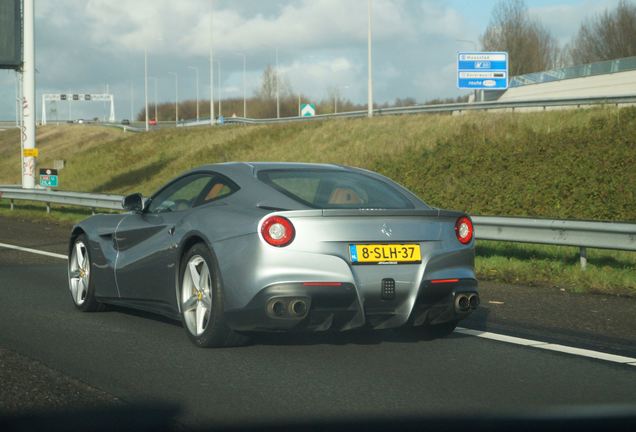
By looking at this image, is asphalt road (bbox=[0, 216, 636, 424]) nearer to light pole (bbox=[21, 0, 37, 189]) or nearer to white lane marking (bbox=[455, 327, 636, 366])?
white lane marking (bbox=[455, 327, 636, 366])

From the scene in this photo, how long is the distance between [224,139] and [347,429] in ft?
148

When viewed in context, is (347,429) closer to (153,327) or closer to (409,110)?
(153,327)

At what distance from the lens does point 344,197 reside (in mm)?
7348

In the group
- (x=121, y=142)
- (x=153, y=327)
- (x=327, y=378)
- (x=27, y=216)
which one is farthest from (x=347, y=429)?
(x=121, y=142)

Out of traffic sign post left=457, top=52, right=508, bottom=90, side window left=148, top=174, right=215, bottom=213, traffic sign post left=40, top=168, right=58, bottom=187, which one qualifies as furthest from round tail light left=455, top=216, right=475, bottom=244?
traffic sign post left=457, top=52, right=508, bottom=90

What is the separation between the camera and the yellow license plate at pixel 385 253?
22.1 ft

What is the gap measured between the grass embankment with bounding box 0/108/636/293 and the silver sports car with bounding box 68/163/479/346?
13.8 feet

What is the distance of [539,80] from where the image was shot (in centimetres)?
5038

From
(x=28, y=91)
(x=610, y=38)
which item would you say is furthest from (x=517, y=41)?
(x=28, y=91)

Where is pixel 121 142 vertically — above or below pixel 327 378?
above

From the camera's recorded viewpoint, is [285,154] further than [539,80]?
No

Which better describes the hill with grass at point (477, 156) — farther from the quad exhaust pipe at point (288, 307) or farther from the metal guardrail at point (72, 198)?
the quad exhaust pipe at point (288, 307)

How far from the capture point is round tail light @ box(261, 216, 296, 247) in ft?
21.9

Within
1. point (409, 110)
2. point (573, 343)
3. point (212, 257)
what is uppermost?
point (409, 110)
